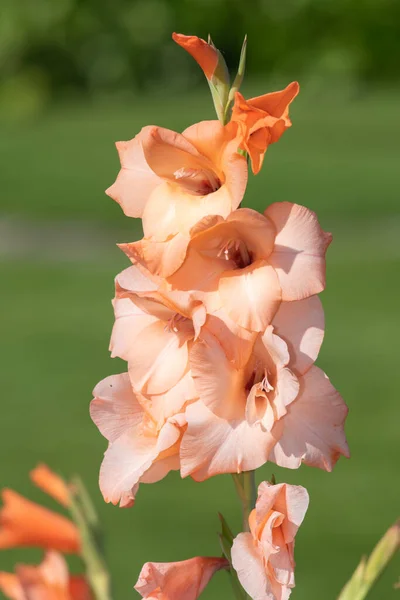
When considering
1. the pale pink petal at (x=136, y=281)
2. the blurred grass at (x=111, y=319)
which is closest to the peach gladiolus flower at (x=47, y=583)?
the pale pink petal at (x=136, y=281)

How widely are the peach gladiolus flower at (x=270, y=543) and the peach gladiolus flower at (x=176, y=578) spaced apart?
59 millimetres

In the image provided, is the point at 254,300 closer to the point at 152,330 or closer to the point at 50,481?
the point at 152,330

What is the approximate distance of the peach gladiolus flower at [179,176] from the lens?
28.2 inches

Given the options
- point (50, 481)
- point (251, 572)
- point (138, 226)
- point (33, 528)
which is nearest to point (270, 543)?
point (251, 572)

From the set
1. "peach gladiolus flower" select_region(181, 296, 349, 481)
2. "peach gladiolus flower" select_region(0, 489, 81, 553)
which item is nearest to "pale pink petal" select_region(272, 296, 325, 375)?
"peach gladiolus flower" select_region(181, 296, 349, 481)

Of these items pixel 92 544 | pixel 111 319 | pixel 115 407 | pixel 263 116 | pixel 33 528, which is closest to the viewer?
pixel 263 116

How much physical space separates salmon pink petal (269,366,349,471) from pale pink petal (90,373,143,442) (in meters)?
0.11

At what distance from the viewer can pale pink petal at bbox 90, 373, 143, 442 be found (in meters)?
0.79

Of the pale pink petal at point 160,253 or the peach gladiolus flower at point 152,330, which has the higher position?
the pale pink petal at point 160,253

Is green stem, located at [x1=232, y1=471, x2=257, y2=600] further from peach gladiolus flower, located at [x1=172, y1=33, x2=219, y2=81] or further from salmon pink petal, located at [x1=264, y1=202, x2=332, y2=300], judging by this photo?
peach gladiolus flower, located at [x1=172, y1=33, x2=219, y2=81]

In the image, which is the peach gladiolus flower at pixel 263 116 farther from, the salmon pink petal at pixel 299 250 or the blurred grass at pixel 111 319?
the blurred grass at pixel 111 319

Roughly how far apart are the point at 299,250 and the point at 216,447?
12cm

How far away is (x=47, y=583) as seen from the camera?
101cm

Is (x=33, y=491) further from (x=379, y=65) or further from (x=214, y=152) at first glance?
(x=379, y=65)
